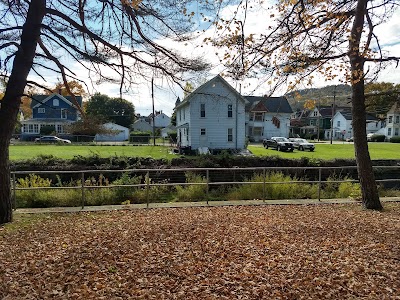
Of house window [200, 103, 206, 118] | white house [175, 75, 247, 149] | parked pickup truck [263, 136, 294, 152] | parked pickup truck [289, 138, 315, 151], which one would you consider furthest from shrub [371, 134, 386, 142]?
house window [200, 103, 206, 118]

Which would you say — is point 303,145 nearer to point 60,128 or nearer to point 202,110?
point 202,110

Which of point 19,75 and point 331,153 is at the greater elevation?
point 19,75

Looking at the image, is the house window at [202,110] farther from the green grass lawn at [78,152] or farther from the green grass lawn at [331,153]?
the green grass lawn at [331,153]

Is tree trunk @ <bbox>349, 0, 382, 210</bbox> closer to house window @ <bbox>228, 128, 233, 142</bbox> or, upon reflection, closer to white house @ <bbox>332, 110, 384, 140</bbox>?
house window @ <bbox>228, 128, 233, 142</bbox>

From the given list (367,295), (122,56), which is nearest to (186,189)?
(122,56)

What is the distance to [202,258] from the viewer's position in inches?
178

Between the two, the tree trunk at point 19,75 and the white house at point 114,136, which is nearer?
the tree trunk at point 19,75

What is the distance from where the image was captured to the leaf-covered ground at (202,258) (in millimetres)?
3643

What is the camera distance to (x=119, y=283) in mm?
3805

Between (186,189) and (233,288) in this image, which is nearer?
(233,288)

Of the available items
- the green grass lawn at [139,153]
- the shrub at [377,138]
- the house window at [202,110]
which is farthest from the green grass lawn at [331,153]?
the shrub at [377,138]

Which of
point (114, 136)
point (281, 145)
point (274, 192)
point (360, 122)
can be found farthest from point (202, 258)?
point (114, 136)

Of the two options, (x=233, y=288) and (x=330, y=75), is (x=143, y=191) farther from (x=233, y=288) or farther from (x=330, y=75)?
(x=233, y=288)

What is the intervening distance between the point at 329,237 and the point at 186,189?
6.37m
